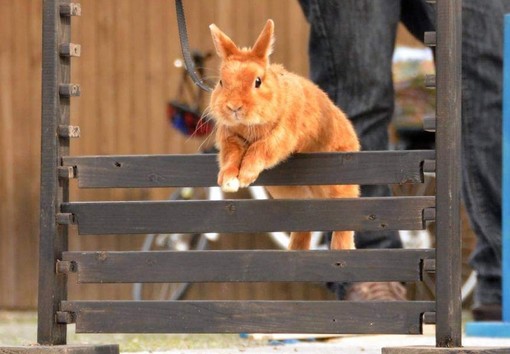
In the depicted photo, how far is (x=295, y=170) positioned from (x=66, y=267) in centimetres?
73

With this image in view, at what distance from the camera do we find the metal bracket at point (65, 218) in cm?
375

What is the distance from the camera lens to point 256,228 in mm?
3619

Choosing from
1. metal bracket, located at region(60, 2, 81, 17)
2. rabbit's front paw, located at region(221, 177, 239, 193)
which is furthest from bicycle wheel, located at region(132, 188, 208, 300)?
rabbit's front paw, located at region(221, 177, 239, 193)

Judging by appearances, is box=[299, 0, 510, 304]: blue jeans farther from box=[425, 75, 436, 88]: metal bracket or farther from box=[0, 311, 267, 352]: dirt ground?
box=[425, 75, 436, 88]: metal bracket

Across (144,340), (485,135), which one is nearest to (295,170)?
(485,135)

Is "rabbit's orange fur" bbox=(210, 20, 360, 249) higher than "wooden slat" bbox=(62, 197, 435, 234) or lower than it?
higher

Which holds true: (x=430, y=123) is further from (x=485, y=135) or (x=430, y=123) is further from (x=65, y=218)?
(x=485, y=135)

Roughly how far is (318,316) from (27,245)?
5.12 m

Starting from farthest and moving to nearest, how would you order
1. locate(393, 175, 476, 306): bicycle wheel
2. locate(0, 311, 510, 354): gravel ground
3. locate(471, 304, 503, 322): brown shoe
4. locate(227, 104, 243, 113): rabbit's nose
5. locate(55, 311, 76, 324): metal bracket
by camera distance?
locate(393, 175, 476, 306): bicycle wheel, locate(471, 304, 503, 322): brown shoe, locate(0, 311, 510, 354): gravel ground, locate(55, 311, 76, 324): metal bracket, locate(227, 104, 243, 113): rabbit's nose

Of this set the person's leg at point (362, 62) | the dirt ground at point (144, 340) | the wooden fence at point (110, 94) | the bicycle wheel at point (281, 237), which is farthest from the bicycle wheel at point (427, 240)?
the person's leg at point (362, 62)

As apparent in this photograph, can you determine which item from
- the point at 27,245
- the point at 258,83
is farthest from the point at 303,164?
the point at 27,245

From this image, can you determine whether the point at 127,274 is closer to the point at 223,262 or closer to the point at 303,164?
the point at 223,262

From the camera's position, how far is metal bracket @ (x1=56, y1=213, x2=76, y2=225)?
3.75 metres

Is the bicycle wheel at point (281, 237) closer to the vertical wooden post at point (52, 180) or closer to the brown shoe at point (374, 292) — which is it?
the brown shoe at point (374, 292)
